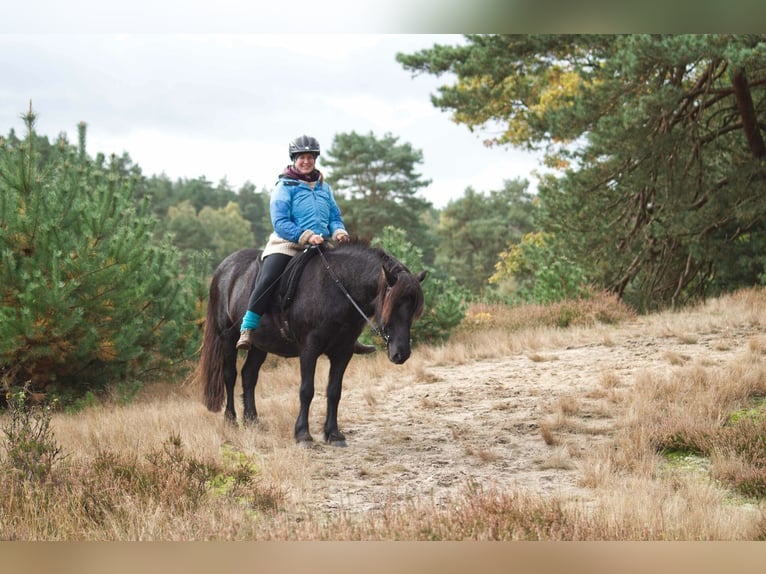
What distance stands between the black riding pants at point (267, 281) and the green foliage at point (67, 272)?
314 cm

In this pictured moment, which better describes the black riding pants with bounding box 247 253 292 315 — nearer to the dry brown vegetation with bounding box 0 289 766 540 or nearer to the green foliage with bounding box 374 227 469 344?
the dry brown vegetation with bounding box 0 289 766 540

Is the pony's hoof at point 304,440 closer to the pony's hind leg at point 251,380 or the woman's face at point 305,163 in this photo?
the pony's hind leg at point 251,380

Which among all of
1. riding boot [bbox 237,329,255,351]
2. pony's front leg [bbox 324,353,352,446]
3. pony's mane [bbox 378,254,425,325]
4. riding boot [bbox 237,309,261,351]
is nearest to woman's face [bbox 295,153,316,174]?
pony's mane [bbox 378,254,425,325]

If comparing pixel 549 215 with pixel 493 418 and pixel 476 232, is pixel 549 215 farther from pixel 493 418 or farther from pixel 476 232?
pixel 476 232

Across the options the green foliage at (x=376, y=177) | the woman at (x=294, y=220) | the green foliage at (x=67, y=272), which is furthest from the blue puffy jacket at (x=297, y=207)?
the green foliage at (x=376, y=177)

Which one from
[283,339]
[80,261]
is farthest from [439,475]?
[80,261]

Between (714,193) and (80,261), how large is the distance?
11837 mm

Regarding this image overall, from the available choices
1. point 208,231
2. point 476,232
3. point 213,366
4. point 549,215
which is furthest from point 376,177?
Result: point 213,366

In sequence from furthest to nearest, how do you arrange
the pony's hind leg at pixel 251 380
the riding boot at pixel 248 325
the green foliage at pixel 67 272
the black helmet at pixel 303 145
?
the green foliage at pixel 67 272 < the pony's hind leg at pixel 251 380 < the riding boot at pixel 248 325 < the black helmet at pixel 303 145

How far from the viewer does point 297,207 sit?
7164 millimetres

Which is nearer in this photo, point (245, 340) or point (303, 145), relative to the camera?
point (303, 145)

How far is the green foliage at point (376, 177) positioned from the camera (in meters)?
42.5

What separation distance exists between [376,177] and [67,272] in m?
35.0
